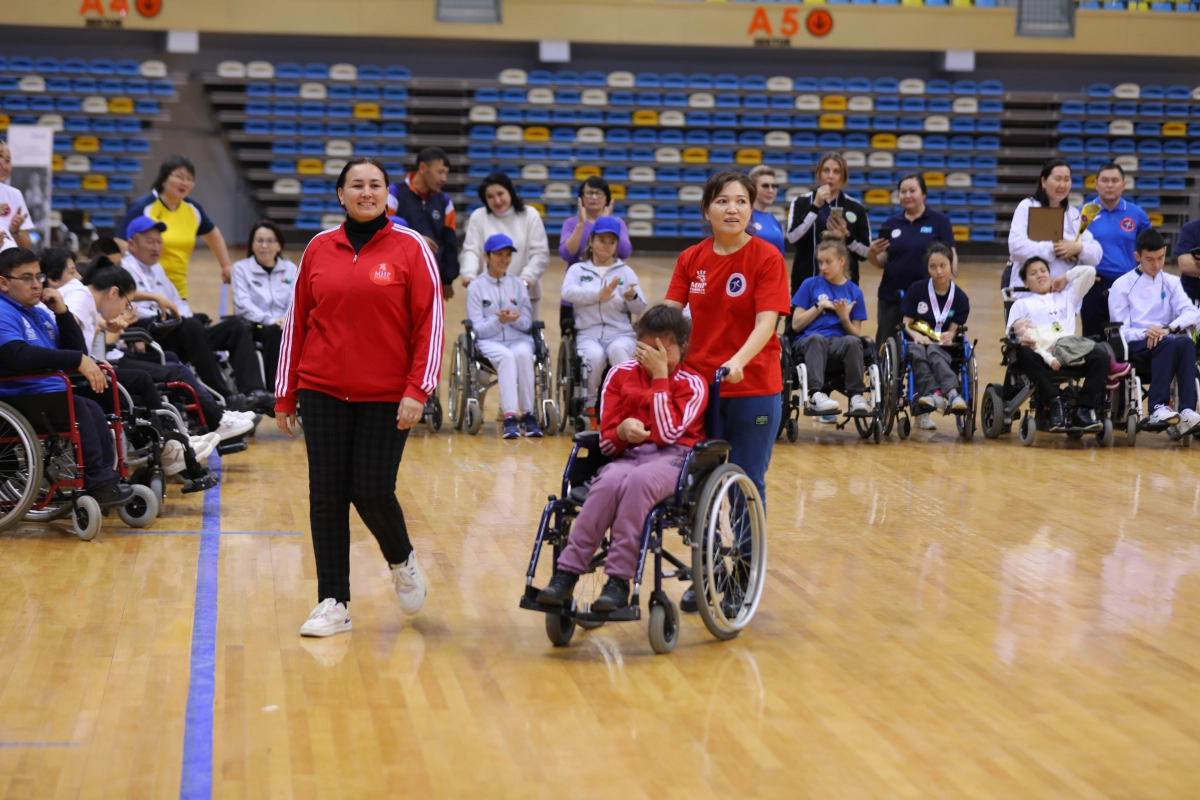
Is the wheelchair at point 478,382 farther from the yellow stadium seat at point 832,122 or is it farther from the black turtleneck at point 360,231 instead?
the yellow stadium seat at point 832,122

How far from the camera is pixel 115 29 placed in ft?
53.1

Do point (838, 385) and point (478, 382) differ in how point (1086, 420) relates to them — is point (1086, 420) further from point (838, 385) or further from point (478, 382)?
point (478, 382)

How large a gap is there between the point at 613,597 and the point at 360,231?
1.14 m

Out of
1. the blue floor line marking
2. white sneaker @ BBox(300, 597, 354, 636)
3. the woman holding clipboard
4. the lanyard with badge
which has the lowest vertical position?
the blue floor line marking

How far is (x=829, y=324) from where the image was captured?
258 inches

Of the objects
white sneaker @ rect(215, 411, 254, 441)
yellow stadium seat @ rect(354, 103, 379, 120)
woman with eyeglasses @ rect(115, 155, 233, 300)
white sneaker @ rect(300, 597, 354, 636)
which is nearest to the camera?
white sneaker @ rect(300, 597, 354, 636)

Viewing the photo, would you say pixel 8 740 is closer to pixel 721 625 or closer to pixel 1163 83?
pixel 721 625

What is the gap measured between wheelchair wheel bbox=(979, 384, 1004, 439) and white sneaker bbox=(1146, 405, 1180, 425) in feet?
2.33

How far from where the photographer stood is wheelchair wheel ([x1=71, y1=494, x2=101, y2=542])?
438cm

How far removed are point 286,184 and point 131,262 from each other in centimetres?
1072

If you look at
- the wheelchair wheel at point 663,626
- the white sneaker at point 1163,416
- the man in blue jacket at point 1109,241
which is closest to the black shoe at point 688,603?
the wheelchair wheel at point 663,626

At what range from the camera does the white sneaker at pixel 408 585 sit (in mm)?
3531

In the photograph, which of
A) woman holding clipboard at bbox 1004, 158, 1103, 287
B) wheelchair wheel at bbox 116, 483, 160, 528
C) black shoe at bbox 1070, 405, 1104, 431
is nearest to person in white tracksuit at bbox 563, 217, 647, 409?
woman holding clipboard at bbox 1004, 158, 1103, 287

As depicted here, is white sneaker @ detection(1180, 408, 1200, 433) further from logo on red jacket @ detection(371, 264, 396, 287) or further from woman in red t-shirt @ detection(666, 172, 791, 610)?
logo on red jacket @ detection(371, 264, 396, 287)
